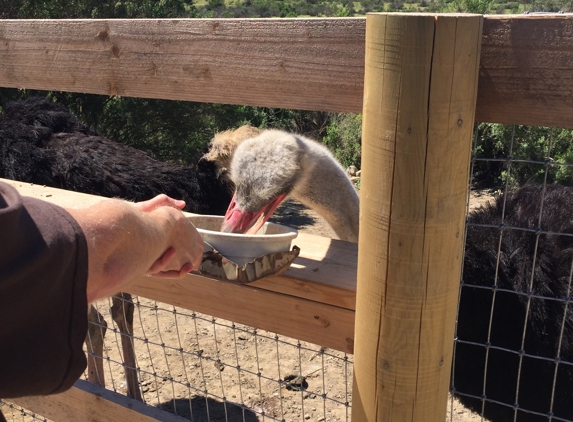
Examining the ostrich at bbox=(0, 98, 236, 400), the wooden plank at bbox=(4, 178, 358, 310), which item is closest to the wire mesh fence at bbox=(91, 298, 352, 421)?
the ostrich at bbox=(0, 98, 236, 400)

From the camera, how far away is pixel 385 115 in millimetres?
1280

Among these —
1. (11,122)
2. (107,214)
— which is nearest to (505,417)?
(107,214)

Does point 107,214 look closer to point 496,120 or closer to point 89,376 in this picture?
point 496,120

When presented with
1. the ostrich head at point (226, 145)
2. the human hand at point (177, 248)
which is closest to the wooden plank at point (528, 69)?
the human hand at point (177, 248)

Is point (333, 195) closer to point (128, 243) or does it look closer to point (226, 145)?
point (226, 145)

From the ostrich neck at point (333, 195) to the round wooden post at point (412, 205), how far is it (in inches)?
51.5

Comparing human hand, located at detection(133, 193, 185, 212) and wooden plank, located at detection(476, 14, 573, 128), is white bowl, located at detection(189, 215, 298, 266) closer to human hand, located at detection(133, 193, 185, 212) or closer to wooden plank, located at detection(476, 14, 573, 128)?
human hand, located at detection(133, 193, 185, 212)

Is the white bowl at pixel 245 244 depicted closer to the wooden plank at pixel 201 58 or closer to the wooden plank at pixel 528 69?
the wooden plank at pixel 201 58

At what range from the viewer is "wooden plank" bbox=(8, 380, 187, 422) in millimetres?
2246

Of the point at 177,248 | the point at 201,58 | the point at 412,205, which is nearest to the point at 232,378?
the point at 201,58

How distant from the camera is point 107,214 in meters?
1.16

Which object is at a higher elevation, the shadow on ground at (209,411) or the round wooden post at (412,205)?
the round wooden post at (412,205)

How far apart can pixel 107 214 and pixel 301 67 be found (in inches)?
25.6

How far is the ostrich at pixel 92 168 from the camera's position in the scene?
171 inches
